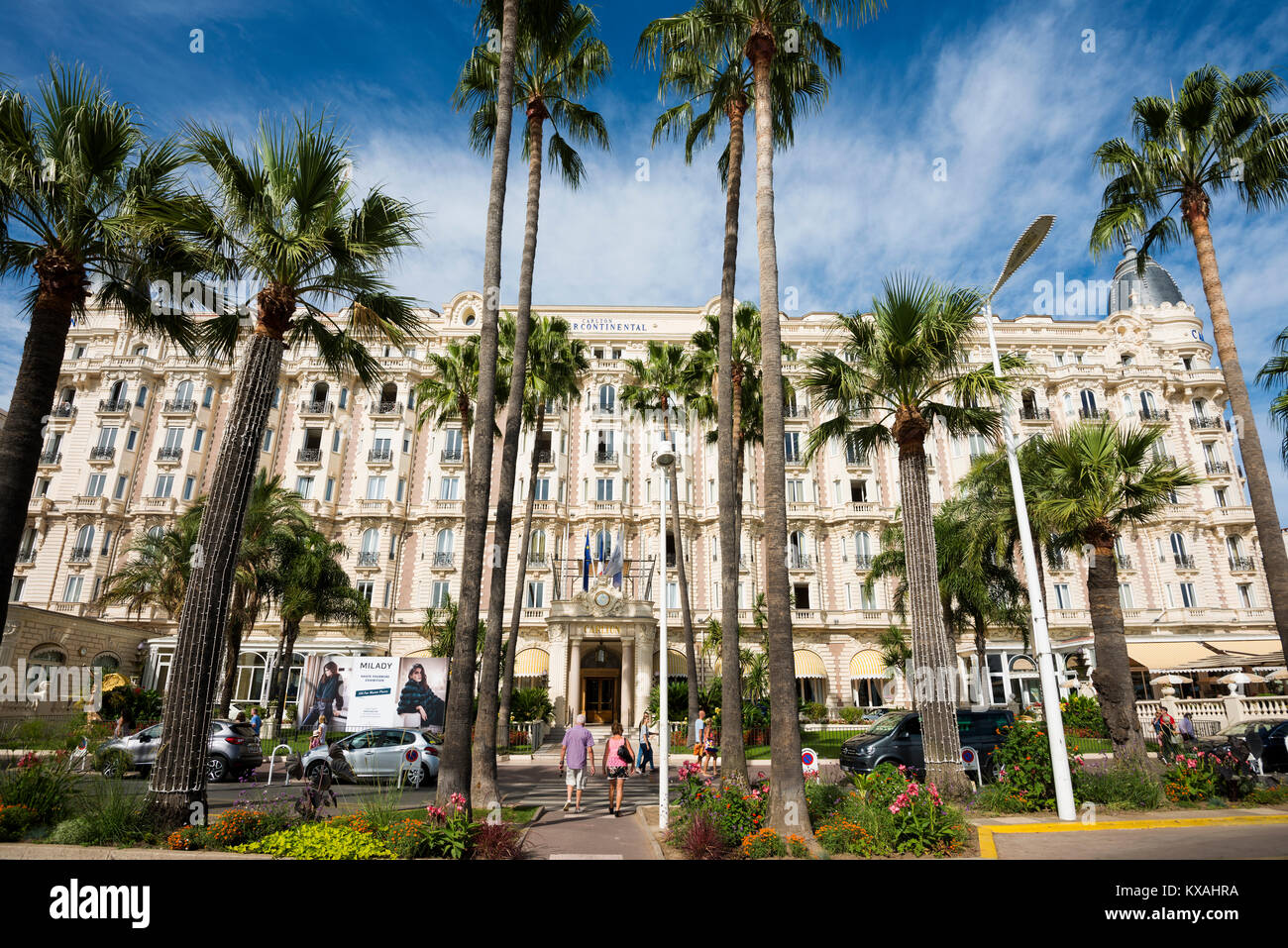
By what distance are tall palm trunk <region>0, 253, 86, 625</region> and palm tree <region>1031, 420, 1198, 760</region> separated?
19774mm

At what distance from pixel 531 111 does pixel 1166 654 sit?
131 feet

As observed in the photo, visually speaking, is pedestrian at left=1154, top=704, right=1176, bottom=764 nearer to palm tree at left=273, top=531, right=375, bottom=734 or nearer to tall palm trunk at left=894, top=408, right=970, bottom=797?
tall palm trunk at left=894, top=408, right=970, bottom=797

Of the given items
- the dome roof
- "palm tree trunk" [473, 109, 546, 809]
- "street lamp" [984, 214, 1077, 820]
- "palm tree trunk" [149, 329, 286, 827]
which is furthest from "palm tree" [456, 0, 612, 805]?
the dome roof

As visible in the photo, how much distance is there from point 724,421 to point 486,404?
5.51 meters

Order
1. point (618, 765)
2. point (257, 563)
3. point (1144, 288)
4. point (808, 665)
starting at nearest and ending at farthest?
point (618, 765)
point (257, 563)
point (808, 665)
point (1144, 288)

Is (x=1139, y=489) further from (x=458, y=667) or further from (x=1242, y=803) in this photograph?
(x=458, y=667)

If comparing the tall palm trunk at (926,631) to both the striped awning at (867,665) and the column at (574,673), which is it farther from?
the striped awning at (867,665)

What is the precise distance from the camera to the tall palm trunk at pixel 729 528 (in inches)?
509

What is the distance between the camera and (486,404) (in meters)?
12.2

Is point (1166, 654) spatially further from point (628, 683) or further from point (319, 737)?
point (319, 737)

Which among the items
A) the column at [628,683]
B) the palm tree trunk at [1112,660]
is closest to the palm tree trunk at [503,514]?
the palm tree trunk at [1112,660]

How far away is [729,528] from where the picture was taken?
14133 millimetres

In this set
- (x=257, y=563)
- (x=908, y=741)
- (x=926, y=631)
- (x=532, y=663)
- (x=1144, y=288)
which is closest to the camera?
(x=926, y=631)

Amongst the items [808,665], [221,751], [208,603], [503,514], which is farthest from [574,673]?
[208,603]
